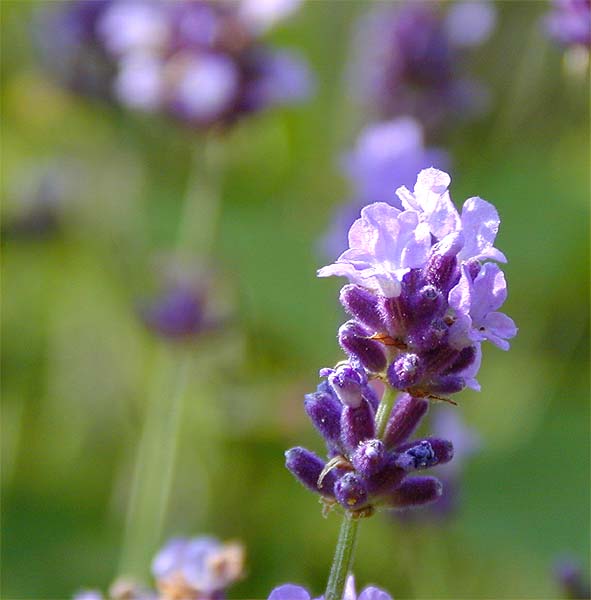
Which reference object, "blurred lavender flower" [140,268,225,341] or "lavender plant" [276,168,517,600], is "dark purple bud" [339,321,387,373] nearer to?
"lavender plant" [276,168,517,600]

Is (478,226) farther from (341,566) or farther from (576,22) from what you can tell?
(576,22)

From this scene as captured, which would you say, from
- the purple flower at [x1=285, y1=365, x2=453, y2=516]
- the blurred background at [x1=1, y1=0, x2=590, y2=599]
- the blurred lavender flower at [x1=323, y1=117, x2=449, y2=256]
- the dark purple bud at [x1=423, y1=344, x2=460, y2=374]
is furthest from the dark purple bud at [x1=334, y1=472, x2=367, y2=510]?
the blurred lavender flower at [x1=323, y1=117, x2=449, y2=256]

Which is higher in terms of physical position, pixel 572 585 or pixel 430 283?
pixel 430 283

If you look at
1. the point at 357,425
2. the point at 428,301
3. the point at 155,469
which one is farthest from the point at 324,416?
the point at 155,469

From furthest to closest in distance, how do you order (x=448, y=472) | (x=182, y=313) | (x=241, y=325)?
1. (x=241, y=325)
2. (x=182, y=313)
3. (x=448, y=472)

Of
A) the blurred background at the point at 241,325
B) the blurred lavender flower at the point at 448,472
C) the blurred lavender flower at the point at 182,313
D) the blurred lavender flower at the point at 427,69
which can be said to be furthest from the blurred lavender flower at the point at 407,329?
the blurred lavender flower at the point at 427,69

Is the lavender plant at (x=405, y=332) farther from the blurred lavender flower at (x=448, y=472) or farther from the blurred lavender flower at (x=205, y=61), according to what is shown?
the blurred lavender flower at (x=205, y=61)
